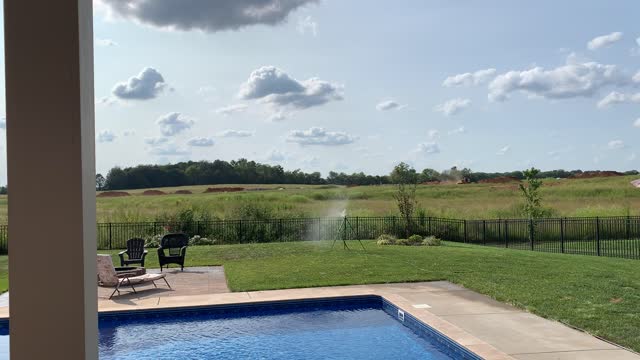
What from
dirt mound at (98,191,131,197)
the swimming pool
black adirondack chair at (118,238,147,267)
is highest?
dirt mound at (98,191,131,197)

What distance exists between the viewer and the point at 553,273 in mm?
11320

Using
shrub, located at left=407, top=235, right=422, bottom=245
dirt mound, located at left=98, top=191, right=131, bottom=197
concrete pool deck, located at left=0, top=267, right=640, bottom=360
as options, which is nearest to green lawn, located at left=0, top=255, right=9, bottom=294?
concrete pool deck, located at left=0, top=267, right=640, bottom=360

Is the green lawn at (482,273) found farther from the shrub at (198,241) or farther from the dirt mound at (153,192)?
the dirt mound at (153,192)

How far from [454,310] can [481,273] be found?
11.7 ft

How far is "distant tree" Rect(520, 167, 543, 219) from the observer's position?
23.6m

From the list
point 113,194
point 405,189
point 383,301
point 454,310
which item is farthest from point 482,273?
point 113,194

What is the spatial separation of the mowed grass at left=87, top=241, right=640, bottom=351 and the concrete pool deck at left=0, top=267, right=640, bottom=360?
0.33m

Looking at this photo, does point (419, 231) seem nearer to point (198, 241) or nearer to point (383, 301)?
point (198, 241)

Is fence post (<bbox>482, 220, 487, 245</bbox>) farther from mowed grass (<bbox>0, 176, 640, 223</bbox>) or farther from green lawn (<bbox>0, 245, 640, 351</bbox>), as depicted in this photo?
green lawn (<bbox>0, 245, 640, 351</bbox>)

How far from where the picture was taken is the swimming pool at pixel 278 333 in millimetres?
6936

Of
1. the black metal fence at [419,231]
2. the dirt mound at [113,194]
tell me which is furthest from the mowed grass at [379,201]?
the black metal fence at [419,231]

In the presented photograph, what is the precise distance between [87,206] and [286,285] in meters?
8.31

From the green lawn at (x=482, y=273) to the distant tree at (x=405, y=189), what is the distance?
432cm

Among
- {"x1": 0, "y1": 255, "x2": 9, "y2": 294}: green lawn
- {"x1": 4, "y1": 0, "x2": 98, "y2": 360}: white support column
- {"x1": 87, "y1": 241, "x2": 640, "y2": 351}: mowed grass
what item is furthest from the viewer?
{"x1": 0, "y1": 255, "x2": 9, "y2": 294}: green lawn
